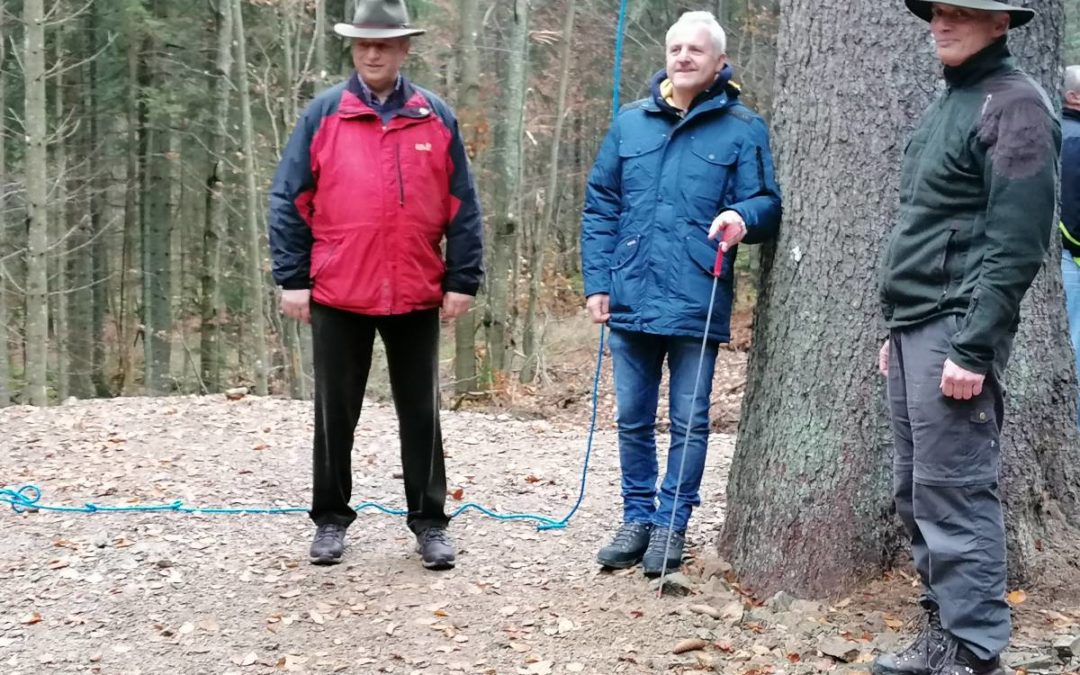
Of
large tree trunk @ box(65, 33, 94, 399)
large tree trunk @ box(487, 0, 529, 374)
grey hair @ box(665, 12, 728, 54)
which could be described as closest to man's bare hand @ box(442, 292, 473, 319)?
grey hair @ box(665, 12, 728, 54)

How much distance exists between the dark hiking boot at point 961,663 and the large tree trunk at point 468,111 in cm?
953

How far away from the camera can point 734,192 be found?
3936 millimetres

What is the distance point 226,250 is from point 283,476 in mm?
13013

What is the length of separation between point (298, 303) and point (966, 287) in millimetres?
2593

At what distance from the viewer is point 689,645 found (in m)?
3.60

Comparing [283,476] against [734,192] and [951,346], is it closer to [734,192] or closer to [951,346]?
[734,192]

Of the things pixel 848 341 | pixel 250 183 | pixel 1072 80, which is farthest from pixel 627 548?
pixel 250 183

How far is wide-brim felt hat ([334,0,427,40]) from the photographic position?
4105mm

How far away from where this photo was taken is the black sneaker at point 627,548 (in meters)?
4.23

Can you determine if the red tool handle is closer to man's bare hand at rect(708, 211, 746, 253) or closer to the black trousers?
man's bare hand at rect(708, 211, 746, 253)

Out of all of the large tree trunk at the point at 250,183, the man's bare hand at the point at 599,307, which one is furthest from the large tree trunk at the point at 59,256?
the man's bare hand at the point at 599,307

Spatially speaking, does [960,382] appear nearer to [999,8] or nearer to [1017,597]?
[999,8]

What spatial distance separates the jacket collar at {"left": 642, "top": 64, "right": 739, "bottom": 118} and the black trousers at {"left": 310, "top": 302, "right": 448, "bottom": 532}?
127 centimetres

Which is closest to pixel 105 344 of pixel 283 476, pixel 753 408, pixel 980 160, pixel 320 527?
pixel 283 476
